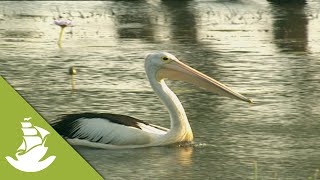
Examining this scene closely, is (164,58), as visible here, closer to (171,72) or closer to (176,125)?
(171,72)

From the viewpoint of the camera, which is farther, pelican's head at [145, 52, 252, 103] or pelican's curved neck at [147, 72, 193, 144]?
pelican's head at [145, 52, 252, 103]

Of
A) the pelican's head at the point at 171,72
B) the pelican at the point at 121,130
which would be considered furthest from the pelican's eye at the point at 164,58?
the pelican at the point at 121,130

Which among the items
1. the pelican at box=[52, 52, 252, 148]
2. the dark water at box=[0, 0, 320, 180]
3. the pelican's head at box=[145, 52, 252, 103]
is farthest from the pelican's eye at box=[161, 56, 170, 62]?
the dark water at box=[0, 0, 320, 180]

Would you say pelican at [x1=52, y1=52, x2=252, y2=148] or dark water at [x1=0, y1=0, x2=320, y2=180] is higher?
pelican at [x1=52, y1=52, x2=252, y2=148]

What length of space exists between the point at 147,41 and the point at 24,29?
7.69ft

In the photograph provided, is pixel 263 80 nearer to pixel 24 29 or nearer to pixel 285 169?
pixel 285 169

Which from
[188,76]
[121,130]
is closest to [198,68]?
[188,76]

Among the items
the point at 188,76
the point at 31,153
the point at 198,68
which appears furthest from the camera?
the point at 198,68

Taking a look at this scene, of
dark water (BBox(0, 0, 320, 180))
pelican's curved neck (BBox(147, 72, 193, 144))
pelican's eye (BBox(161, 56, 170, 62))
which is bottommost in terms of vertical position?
dark water (BBox(0, 0, 320, 180))

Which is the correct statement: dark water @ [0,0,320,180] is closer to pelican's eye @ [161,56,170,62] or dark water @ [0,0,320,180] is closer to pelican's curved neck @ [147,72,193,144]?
pelican's curved neck @ [147,72,193,144]

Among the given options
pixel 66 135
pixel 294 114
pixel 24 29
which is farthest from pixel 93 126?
pixel 24 29

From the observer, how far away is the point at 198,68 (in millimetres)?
13812

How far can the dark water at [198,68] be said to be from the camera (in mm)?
8867

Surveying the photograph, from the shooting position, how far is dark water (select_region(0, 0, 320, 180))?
8867mm
